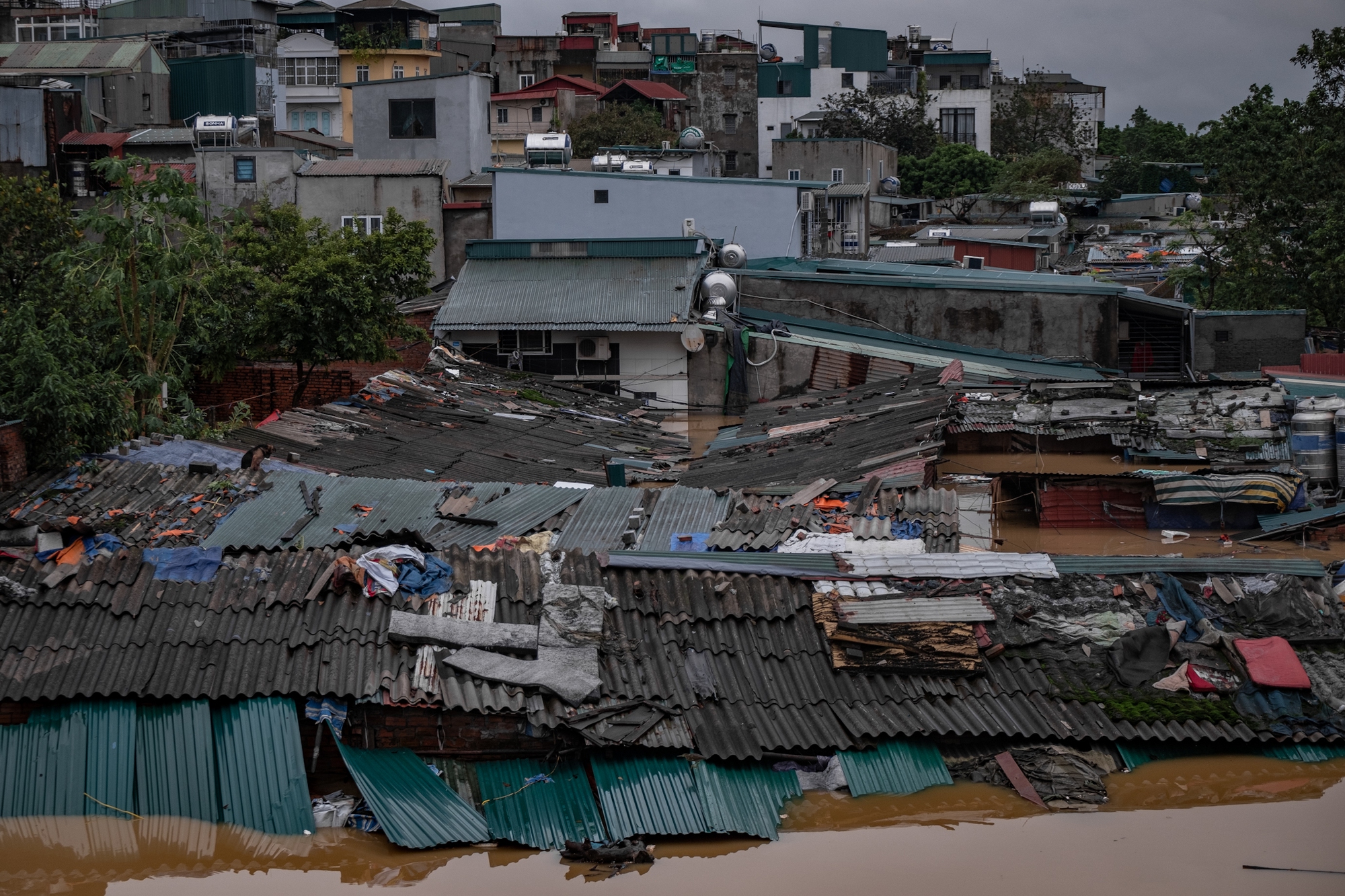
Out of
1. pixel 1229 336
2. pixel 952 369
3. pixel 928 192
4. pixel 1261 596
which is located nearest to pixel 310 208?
pixel 952 369

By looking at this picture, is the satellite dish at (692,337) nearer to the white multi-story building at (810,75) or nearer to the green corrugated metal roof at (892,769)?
the green corrugated metal roof at (892,769)

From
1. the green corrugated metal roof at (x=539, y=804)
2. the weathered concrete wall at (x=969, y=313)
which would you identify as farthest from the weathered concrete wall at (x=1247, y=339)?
the green corrugated metal roof at (x=539, y=804)

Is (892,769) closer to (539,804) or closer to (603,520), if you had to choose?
(539,804)

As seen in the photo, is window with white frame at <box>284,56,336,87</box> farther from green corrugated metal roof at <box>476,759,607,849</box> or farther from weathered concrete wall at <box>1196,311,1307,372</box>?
green corrugated metal roof at <box>476,759,607,849</box>

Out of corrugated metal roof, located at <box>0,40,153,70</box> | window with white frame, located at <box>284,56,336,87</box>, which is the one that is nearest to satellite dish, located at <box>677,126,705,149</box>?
corrugated metal roof, located at <box>0,40,153,70</box>

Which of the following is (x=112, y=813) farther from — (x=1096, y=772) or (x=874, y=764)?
(x=1096, y=772)

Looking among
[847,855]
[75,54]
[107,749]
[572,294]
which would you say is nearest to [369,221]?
[572,294]
